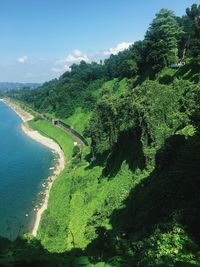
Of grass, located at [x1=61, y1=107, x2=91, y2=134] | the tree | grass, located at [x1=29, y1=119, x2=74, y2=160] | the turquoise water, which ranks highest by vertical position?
the tree

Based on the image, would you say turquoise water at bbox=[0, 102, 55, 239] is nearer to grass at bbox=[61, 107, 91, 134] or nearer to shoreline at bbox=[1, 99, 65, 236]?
shoreline at bbox=[1, 99, 65, 236]

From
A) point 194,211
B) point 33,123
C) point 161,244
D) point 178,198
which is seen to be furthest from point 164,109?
point 33,123

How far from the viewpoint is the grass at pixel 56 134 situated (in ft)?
325

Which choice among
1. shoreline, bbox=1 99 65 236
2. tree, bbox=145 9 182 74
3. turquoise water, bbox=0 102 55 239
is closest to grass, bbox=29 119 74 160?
shoreline, bbox=1 99 65 236

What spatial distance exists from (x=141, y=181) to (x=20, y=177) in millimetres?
42000

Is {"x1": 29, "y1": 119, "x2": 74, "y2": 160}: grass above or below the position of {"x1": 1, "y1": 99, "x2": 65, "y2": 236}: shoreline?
above

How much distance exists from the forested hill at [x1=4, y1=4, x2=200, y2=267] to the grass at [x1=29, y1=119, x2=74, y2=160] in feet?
65.4

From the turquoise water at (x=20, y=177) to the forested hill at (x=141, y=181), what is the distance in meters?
4.25

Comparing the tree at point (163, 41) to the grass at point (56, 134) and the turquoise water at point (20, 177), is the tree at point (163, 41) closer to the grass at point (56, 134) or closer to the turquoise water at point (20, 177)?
the grass at point (56, 134)

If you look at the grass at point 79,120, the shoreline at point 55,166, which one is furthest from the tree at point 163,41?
the grass at point 79,120

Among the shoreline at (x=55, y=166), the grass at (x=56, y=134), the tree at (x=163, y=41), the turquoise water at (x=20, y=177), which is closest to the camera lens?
the turquoise water at (x=20, y=177)

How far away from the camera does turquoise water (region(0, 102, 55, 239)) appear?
57.5m

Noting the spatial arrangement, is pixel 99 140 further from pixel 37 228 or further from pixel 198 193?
pixel 198 193

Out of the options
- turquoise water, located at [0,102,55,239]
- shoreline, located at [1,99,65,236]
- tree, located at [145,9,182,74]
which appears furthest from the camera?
tree, located at [145,9,182,74]
